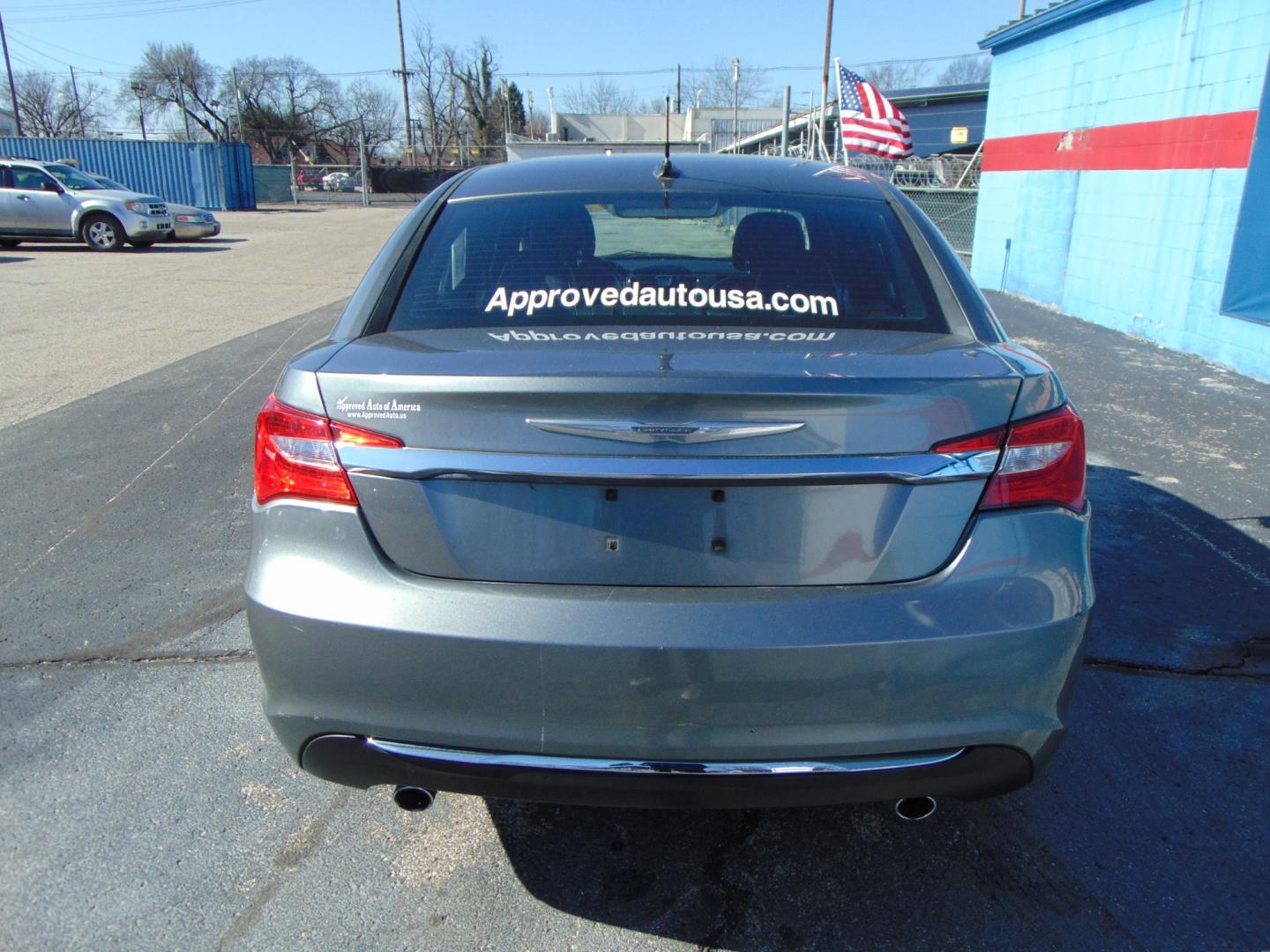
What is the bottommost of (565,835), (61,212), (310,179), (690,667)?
(565,835)

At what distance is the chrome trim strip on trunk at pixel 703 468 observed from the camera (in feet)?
6.09

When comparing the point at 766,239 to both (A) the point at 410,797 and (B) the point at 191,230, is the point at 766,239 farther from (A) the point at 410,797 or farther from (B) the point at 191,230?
(B) the point at 191,230

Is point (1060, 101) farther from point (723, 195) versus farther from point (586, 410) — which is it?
point (586, 410)

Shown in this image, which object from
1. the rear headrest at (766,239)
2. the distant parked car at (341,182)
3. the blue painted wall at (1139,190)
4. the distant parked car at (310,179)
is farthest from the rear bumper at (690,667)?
the distant parked car at (310,179)

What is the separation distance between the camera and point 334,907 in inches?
A: 88.7

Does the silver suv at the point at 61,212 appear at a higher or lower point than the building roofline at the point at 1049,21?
lower

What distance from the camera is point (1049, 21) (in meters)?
11.9

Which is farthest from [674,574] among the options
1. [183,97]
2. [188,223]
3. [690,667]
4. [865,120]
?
[183,97]

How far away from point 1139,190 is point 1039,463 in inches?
381

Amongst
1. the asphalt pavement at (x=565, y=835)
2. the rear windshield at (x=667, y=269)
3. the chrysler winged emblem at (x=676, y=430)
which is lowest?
the asphalt pavement at (x=565, y=835)

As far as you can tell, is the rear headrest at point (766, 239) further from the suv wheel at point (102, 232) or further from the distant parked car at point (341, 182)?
the distant parked car at point (341, 182)

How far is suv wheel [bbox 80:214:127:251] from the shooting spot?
66.0 feet

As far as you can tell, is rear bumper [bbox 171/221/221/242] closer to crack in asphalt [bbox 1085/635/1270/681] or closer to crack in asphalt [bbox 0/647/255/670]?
crack in asphalt [bbox 0/647/255/670]

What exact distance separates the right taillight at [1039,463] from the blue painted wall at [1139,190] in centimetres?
732
